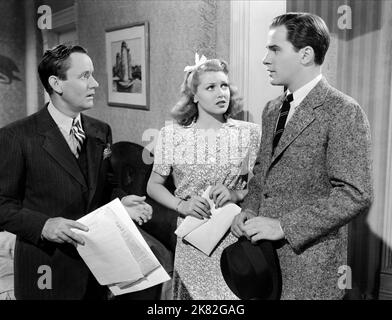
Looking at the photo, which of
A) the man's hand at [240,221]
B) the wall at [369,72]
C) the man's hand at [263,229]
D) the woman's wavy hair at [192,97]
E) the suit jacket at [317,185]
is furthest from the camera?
the wall at [369,72]

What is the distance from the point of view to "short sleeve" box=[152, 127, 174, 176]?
1531mm

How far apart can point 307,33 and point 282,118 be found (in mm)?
238

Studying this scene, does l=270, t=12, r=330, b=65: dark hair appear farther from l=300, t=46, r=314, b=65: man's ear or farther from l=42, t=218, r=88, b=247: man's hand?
l=42, t=218, r=88, b=247: man's hand

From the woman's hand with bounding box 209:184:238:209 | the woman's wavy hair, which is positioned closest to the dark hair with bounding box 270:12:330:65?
the woman's wavy hair

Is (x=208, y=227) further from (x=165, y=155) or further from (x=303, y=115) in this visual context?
(x=303, y=115)

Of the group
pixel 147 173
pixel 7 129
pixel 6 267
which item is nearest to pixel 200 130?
pixel 147 173

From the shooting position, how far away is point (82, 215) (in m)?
1.30

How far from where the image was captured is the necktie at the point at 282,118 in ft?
3.84

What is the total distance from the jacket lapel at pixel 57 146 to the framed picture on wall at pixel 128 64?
630 millimetres

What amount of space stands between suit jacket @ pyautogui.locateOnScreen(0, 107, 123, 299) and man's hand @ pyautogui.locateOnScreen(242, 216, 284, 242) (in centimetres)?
50

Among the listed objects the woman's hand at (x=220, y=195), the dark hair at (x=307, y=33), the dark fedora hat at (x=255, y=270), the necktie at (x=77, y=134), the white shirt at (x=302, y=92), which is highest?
the dark hair at (x=307, y=33)

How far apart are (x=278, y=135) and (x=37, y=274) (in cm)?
85

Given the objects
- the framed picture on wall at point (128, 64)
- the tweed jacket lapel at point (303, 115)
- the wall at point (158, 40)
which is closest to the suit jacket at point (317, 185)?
the tweed jacket lapel at point (303, 115)

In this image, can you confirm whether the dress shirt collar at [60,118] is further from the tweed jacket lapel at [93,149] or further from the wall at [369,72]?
the wall at [369,72]
